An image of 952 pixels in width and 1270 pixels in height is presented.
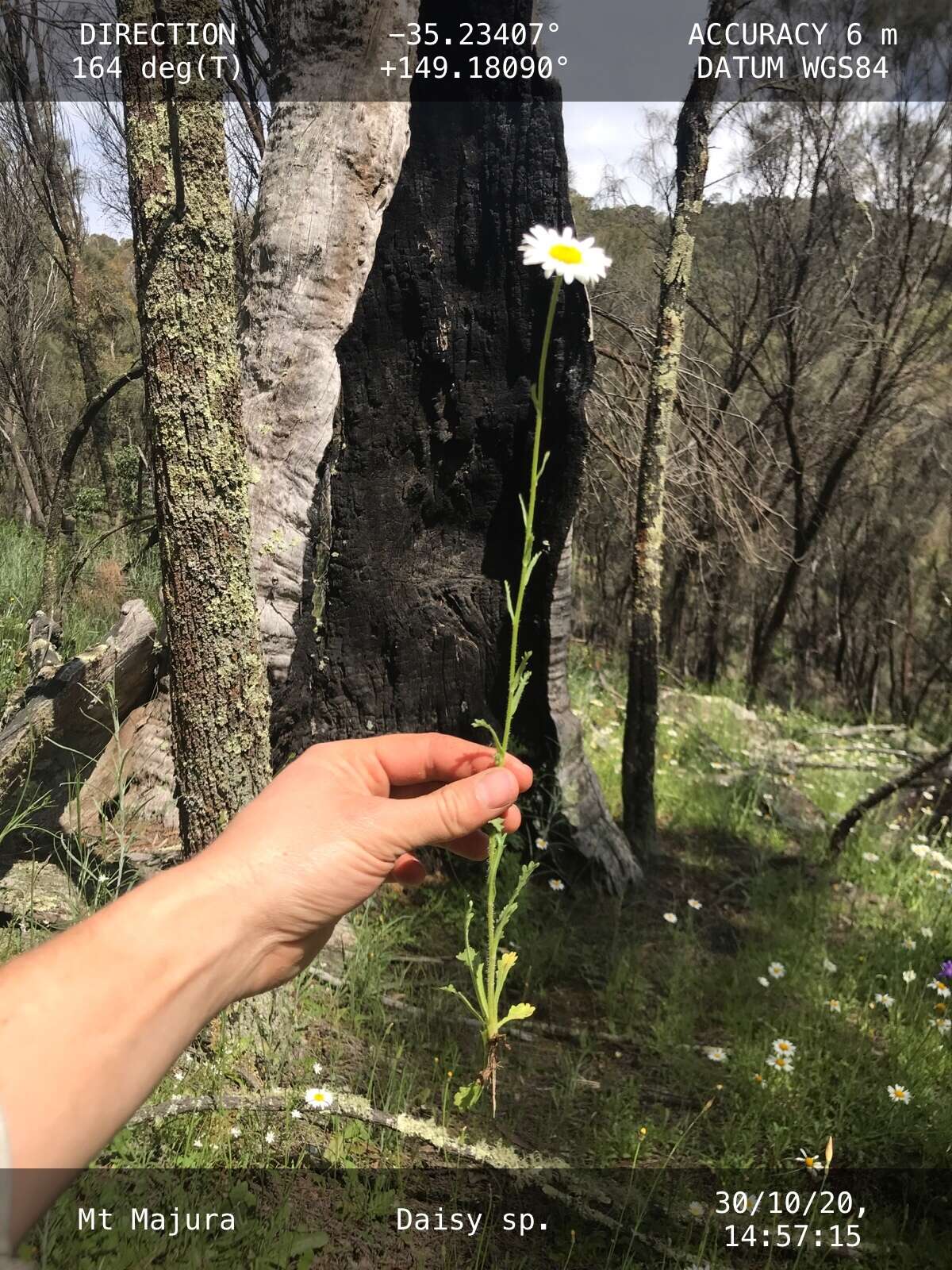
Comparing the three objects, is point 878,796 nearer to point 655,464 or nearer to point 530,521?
point 655,464

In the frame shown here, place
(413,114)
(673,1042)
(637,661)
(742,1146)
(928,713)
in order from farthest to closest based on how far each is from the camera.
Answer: (928,713) → (637,661) → (413,114) → (673,1042) → (742,1146)

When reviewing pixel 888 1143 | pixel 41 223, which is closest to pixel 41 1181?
pixel 888 1143

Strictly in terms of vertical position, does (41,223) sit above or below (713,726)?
above

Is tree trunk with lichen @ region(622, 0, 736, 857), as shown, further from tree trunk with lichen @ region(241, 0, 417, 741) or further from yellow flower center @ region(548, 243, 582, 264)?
yellow flower center @ region(548, 243, 582, 264)

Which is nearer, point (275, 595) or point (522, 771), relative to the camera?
point (522, 771)

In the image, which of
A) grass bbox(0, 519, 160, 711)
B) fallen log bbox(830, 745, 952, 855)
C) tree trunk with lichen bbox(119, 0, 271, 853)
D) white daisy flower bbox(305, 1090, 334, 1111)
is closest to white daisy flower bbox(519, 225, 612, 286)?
tree trunk with lichen bbox(119, 0, 271, 853)

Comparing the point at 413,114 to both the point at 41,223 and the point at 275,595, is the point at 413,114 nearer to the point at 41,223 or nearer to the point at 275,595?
the point at 275,595

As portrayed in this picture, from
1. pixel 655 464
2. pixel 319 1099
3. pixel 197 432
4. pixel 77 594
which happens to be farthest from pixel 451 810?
pixel 77 594
